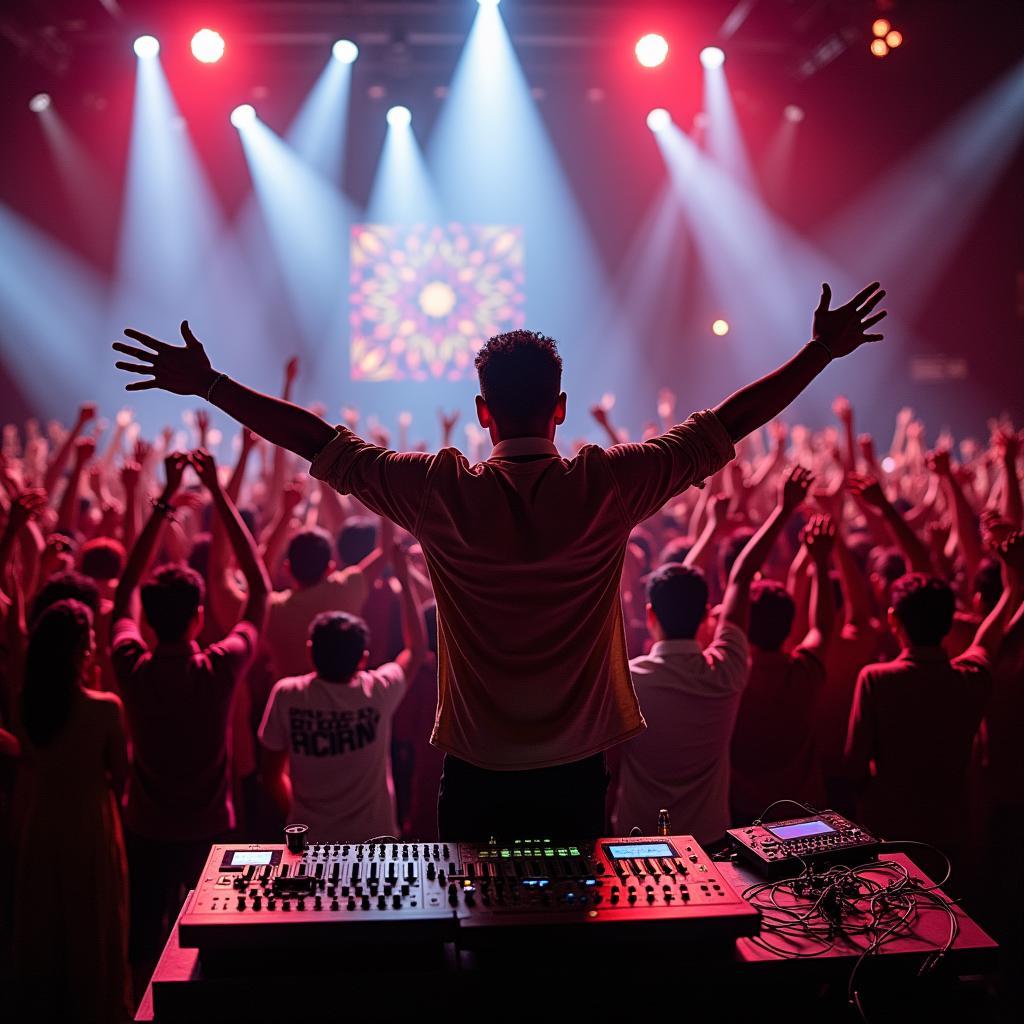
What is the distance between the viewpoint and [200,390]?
Answer: 1741 mm

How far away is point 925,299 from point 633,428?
4.38 meters

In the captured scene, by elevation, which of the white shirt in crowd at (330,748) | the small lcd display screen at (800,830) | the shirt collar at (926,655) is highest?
the shirt collar at (926,655)

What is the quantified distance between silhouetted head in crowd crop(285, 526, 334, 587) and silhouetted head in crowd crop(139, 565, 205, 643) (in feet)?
2.73

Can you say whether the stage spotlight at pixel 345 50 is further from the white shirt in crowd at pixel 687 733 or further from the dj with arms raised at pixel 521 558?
the dj with arms raised at pixel 521 558

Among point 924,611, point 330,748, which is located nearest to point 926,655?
point 924,611

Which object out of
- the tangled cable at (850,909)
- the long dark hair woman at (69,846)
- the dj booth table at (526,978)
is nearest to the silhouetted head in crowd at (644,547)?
the long dark hair woman at (69,846)

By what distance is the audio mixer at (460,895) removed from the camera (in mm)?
1361

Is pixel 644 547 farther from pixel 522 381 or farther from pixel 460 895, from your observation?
pixel 460 895

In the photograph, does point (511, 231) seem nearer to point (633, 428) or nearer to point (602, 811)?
point (633, 428)

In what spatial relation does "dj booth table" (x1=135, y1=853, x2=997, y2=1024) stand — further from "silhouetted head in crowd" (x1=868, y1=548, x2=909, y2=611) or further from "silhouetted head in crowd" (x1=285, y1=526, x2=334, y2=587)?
"silhouetted head in crowd" (x1=868, y1=548, x2=909, y2=611)

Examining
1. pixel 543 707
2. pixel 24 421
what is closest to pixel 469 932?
pixel 543 707

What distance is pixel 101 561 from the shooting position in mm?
3484

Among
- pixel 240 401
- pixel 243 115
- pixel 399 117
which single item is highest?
pixel 399 117

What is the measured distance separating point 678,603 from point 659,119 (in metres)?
11.2
